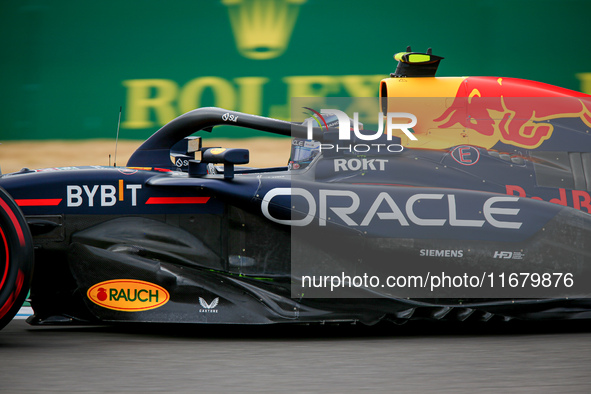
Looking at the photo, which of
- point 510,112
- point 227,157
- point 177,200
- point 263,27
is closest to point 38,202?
point 177,200

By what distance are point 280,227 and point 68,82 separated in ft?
12.4

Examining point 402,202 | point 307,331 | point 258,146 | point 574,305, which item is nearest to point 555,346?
point 574,305

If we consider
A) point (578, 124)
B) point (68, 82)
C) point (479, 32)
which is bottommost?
point (578, 124)

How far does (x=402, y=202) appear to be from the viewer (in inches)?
145

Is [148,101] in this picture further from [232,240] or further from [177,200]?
[232,240]

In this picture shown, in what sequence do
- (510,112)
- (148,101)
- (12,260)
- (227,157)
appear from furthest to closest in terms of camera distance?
(148,101) < (510,112) < (227,157) < (12,260)

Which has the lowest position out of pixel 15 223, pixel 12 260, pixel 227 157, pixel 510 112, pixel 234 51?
pixel 12 260

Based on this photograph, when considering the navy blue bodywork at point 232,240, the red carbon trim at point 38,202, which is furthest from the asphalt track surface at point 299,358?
the red carbon trim at point 38,202

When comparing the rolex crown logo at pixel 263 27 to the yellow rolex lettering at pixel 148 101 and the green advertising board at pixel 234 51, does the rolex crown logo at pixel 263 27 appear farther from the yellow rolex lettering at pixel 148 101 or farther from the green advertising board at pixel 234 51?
the yellow rolex lettering at pixel 148 101

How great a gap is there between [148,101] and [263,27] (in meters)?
1.24

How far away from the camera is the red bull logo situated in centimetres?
409

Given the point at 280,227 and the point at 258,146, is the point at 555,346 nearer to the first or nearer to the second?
the point at 280,227

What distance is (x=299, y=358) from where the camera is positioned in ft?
10.2

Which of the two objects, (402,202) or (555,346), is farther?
(402,202)
